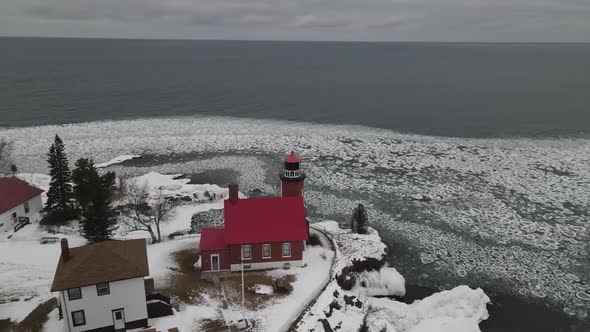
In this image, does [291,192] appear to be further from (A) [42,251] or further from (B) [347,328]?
(A) [42,251]

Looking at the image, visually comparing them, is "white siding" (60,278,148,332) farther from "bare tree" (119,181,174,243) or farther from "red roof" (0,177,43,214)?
"red roof" (0,177,43,214)

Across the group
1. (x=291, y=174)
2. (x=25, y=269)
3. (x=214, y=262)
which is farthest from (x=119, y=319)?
(x=291, y=174)

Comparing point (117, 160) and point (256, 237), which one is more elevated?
point (117, 160)

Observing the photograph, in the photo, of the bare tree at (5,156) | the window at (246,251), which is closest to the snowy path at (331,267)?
the window at (246,251)

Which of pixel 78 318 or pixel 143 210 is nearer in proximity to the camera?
pixel 78 318

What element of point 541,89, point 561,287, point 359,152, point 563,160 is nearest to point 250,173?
point 359,152

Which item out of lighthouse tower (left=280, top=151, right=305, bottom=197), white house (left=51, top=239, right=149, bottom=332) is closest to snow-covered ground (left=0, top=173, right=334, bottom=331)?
white house (left=51, top=239, right=149, bottom=332)

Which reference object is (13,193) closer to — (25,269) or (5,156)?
(25,269)
